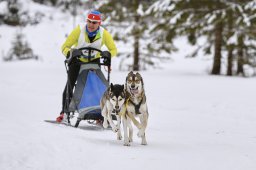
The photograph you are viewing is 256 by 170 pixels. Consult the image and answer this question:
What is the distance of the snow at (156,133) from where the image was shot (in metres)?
4.59

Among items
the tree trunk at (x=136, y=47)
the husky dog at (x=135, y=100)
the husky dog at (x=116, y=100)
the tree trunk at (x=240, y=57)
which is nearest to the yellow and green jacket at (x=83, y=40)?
the husky dog at (x=116, y=100)

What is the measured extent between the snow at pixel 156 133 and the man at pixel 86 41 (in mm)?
1011

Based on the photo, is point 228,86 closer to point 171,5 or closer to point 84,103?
point 171,5

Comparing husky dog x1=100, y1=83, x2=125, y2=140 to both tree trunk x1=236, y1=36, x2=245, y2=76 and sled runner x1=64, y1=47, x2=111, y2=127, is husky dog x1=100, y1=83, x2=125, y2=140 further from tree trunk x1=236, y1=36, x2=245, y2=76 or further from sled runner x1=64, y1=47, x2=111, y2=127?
tree trunk x1=236, y1=36, x2=245, y2=76

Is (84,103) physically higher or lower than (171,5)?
lower

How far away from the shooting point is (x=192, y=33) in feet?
68.0

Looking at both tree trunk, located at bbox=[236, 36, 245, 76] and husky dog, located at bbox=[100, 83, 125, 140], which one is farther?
tree trunk, located at bbox=[236, 36, 245, 76]

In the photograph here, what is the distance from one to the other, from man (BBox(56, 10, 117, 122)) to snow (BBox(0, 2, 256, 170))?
1011mm

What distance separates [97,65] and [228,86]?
8841 millimetres

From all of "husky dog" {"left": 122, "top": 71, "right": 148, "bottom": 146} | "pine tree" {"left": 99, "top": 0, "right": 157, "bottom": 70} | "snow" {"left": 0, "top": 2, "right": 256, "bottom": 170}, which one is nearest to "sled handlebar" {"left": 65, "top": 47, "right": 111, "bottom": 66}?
"snow" {"left": 0, "top": 2, "right": 256, "bottom": 170}

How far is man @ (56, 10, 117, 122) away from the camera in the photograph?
6.98 m

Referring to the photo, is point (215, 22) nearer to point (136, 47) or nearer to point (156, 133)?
point (136, 47)

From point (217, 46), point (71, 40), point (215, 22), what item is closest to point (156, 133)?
point (71, 40)

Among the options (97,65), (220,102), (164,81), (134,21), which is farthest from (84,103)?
(134,21)
